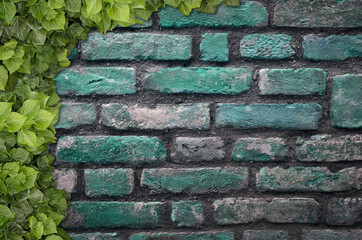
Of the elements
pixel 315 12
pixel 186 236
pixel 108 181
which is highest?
pixel 315 12

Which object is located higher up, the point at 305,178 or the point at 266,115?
the point at 266,115

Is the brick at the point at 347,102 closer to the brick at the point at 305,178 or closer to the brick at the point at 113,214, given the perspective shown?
the brick at the point at 305,178

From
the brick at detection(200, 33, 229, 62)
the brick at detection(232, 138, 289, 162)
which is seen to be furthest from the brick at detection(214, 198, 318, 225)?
the brick at detection(200, 33, 229, 62)

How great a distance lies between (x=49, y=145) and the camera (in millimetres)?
833

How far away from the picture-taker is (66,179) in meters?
0.83

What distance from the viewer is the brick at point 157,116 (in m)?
0.82

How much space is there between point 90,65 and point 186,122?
0.31 m

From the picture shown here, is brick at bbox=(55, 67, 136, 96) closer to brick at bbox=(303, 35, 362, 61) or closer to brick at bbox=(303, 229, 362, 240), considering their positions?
brick at bbox=(303, 35, 362, 61)

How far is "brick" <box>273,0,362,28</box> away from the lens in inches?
32.3

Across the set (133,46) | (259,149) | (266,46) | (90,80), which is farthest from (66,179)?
(266,46)

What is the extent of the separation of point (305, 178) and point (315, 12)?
0.47 meters

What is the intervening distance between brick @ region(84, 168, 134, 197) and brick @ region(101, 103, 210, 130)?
13 cm

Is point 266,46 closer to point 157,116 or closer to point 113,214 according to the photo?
point 157,116

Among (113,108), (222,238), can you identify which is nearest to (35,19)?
(113,108)
